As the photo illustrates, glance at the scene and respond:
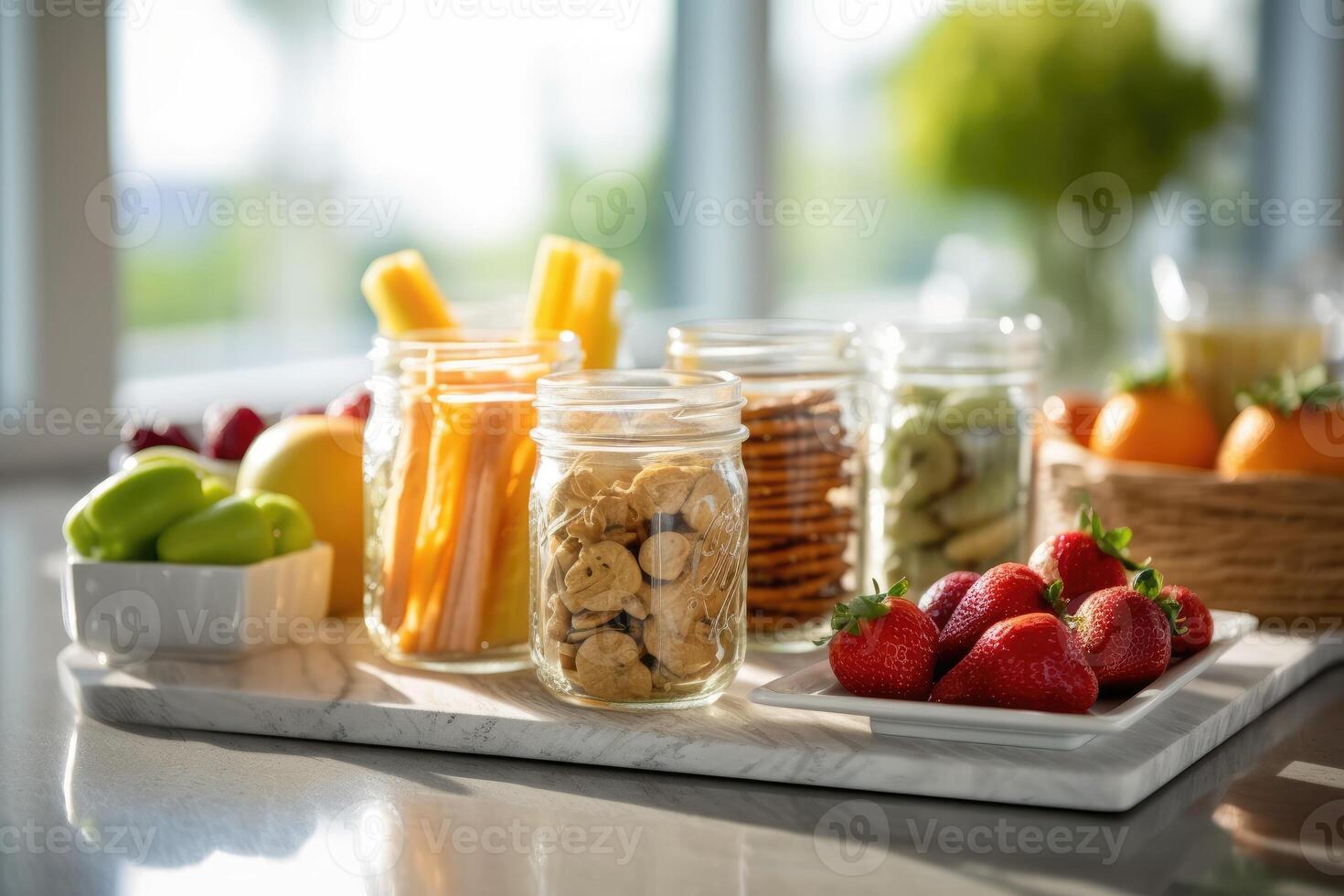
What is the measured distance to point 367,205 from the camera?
8.43 feet

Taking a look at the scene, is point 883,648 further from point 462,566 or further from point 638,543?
point 462,566

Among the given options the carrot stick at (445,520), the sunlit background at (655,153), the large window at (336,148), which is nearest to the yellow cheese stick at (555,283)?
the carrot stick at (445,520)

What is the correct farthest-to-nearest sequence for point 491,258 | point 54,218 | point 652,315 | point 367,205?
point 652,315 → point 491,258 → point 367,205 → point 54,218

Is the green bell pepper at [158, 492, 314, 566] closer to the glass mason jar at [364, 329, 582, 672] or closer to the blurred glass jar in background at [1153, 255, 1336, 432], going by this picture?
the glass mason jar at [364, 329, 582, 672]

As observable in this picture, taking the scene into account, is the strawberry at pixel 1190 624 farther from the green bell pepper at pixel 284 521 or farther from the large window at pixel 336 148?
the large window at pixel 336 148

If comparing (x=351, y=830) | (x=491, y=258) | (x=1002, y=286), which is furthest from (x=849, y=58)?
(x=351, y=830)

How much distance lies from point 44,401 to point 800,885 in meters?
1.52

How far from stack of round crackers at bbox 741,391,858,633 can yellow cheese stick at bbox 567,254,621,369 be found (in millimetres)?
139

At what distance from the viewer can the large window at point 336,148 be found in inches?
84.8

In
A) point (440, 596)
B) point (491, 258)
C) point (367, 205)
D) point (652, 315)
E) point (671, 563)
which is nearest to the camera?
point (671, 563)

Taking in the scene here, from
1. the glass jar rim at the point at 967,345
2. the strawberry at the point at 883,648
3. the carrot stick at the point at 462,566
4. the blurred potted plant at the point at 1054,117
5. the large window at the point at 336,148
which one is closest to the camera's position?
the strawberry at the point at 883,648

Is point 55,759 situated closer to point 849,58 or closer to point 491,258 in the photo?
point 491,258

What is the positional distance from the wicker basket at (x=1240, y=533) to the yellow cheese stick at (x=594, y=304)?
0.35 m

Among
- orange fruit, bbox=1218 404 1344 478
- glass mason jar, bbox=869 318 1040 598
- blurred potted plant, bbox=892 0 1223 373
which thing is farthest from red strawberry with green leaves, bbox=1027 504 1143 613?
blurred potted plant, bbox=892 0 1223 373
